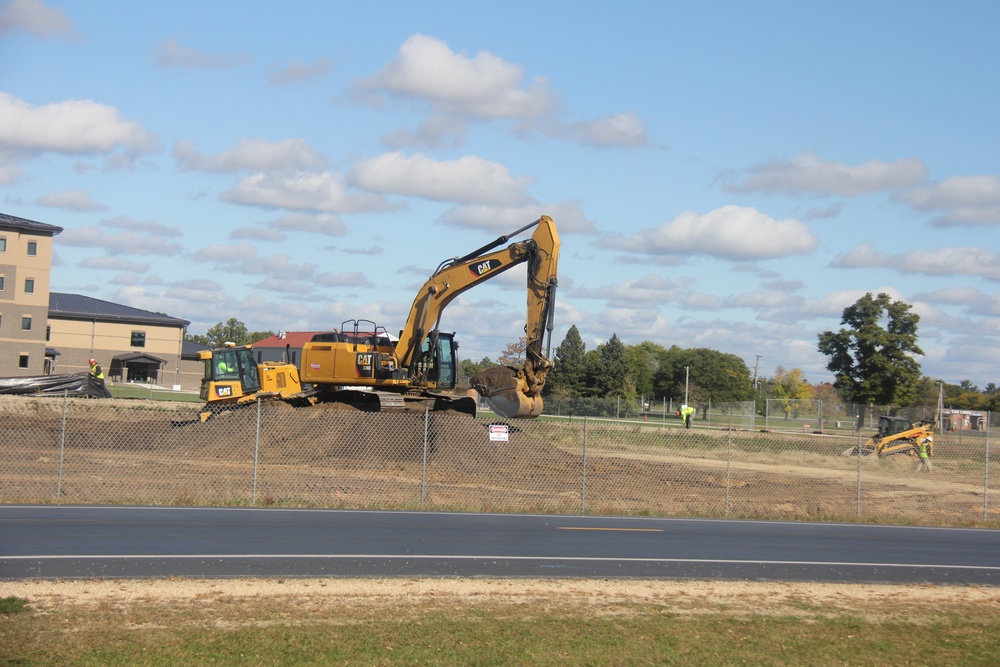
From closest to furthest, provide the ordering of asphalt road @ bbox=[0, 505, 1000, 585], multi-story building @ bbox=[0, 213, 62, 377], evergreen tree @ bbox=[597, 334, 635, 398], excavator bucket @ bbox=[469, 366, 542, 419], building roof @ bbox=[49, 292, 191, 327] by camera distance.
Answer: asphalt road @ bbox=[0, 505, 1000, 585], excavator bucket @ bbox=[469, 366, 542, 419], multi-story building @ bbox=[0, 213, 62, 377], evergreen tree @ bbox=[597, 334, 635, 398], building roof @ bbox=[49, 292, 191, 327]

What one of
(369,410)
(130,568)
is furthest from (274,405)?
(130,568)

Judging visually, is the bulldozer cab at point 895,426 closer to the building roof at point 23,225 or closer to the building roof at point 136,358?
the building roof at point 23,225

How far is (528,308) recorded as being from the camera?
27.6 meters

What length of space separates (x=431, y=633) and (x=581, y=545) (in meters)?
6.61

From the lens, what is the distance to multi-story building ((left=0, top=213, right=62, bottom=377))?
7594 cm

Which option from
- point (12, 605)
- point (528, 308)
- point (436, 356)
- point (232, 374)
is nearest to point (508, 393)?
point (528, 308)

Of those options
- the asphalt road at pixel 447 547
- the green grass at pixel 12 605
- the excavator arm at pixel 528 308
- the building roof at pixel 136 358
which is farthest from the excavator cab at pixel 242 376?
the building roof at pixel 136 358

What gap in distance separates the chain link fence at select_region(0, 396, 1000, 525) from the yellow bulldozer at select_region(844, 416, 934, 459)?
3756 mm

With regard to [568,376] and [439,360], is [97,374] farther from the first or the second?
[568,376]

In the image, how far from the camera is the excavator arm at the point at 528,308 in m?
26.5

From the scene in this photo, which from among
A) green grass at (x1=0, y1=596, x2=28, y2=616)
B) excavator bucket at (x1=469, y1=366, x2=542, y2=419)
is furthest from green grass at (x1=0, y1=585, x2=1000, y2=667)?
excavator bucket at (x1=469, y1=366, x2=542, y2=419)

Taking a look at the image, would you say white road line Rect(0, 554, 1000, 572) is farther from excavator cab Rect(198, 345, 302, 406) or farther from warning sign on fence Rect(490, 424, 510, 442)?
excavator cab Rect(198, 345, 302, 406)

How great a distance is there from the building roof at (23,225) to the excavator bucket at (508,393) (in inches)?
2333

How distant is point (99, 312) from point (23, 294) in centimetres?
1687
